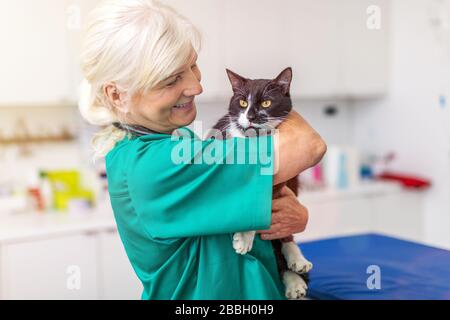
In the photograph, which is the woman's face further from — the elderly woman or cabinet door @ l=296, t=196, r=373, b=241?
cabinet door @ l=296, t=196, r=373, b=241

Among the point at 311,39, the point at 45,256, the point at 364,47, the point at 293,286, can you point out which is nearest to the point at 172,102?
the point at 293,286

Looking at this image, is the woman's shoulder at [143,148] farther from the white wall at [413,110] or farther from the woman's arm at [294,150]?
the white wall at [413,110]

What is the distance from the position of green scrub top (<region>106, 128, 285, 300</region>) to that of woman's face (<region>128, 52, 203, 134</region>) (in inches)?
1.0

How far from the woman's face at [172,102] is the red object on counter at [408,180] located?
2116mm

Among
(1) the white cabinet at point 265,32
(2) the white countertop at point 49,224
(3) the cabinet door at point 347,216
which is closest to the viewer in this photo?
(1) the white cabinet at point 265,32

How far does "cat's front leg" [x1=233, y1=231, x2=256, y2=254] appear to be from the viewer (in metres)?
0.80

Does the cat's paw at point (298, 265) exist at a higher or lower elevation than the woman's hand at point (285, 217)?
lower

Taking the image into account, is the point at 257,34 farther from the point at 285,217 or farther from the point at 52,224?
the point at 52,224

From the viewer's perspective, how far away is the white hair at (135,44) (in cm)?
76

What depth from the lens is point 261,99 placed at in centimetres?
81

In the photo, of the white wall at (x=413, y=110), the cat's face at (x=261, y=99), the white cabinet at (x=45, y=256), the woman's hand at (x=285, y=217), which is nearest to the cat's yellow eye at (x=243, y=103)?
the cat's face at (x=261, y=99)

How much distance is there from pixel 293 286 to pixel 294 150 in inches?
10.3

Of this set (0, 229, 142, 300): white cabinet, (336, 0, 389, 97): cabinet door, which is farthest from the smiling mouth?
(0, 229, 142, 300): white cabinet
